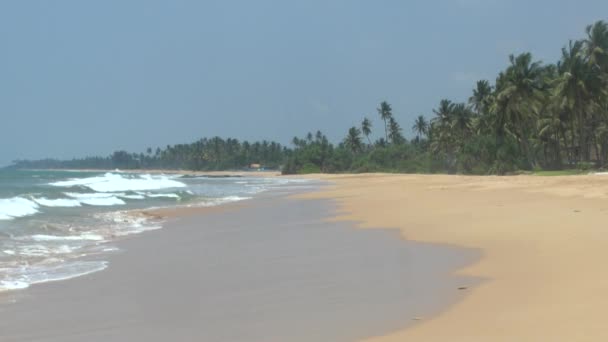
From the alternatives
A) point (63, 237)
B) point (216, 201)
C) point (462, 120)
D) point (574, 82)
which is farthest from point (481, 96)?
point (63, 237)

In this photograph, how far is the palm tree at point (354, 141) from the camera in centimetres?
11788

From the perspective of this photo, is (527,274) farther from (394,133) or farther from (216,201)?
(394,133)

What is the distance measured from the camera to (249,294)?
728 centimetres

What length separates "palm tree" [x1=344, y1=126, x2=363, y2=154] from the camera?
118 metres

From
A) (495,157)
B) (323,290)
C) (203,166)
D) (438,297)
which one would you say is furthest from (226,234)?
(203,166)

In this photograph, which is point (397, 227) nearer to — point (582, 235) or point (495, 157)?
point (582, 235)

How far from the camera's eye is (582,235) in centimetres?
1024

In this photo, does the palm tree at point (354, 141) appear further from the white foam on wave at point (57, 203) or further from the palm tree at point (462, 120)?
the white foam on wave at point (57, 203)

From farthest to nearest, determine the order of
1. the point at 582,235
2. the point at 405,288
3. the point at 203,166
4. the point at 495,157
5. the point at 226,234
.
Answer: the point at 203,166, the point at 495,157, the point at 226,234, the point at 582,235, the point at 405,288

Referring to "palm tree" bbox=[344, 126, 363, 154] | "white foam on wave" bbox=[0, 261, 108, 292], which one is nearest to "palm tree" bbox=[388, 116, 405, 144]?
"palm tree" bbox=[344, 126, 363, 154]

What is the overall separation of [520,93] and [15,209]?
1581 inches

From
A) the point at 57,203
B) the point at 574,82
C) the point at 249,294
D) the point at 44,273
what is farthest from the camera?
the point at 574,82

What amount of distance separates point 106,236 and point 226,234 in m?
2.98

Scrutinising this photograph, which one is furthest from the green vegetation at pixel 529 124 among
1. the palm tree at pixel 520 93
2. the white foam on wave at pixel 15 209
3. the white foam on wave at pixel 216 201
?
the white foam on wave at pixel 15 209
